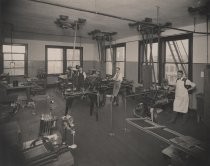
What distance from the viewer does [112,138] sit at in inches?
117

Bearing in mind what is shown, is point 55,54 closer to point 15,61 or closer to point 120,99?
point 15,61

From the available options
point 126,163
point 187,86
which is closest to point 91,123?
point 126,163

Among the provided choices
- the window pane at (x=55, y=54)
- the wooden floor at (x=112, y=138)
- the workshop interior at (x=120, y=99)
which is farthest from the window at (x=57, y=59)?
the wooden floor at (x=112, y=138)

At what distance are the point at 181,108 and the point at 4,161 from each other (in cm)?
350

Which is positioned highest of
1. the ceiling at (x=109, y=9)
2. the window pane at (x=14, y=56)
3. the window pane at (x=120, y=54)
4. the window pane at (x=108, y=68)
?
the ceiling at (x=109, y=9)

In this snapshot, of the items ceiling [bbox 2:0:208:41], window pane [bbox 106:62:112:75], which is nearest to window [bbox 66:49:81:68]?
window pane [bbox 106:62:112:75]

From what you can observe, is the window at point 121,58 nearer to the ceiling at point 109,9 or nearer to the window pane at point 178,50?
the window pane at point 178,50

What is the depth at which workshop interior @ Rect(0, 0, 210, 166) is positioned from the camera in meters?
2.07

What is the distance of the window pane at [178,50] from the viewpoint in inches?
195

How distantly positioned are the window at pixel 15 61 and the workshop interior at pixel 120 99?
0.14 feet

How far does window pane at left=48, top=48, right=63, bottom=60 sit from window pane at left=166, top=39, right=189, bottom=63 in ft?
17.4

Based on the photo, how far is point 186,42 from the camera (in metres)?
4.84

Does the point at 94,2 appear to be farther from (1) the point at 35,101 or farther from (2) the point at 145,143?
(1) the point at 35,101

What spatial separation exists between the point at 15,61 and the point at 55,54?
6.42 feet
